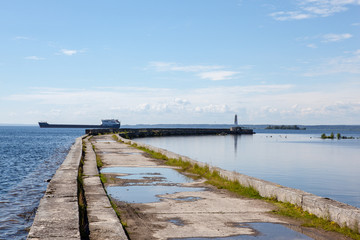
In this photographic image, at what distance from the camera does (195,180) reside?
12836mm

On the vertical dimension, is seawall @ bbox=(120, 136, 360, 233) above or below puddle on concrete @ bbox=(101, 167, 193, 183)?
above

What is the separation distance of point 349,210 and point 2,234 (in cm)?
664

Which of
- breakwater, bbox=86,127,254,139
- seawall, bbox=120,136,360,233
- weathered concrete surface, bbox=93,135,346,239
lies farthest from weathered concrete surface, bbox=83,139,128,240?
breakwater, bbox=86,127,254,139

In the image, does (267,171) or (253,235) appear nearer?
(253,235)

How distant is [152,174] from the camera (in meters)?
14.2

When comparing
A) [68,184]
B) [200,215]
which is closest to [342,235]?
[200,215]

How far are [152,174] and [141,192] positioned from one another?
3774 mm

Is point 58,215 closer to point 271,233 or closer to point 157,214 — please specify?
point 157,214

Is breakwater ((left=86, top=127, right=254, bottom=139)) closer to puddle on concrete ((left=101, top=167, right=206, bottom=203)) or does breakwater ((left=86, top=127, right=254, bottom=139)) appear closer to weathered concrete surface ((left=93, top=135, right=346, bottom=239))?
puddle on concrete ((left=101, top=167, right=206, bottom=203))

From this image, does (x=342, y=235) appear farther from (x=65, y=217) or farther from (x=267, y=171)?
(x=267, y=171)

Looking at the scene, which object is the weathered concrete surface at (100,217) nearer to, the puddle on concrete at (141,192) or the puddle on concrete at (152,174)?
the puddle on concrete at (141,192)

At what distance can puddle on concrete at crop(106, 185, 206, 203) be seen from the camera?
9383 millimetres

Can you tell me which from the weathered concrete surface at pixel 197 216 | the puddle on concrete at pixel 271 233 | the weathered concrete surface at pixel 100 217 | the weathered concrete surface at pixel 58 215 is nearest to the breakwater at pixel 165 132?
the weathered concrete surface at pixel 100 217

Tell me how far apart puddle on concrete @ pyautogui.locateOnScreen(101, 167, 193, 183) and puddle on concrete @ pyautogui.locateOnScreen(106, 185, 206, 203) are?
55.8 inches
